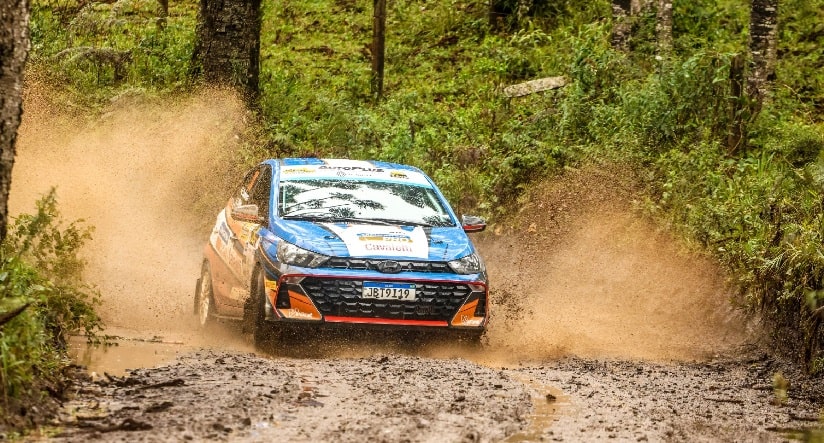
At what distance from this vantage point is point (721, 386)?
30.1 feet

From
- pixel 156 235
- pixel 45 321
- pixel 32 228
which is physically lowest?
pixel 156 235

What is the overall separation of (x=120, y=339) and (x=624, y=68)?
1013 centimetres

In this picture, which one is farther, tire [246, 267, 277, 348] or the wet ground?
tire [246, 267, 277, 348]

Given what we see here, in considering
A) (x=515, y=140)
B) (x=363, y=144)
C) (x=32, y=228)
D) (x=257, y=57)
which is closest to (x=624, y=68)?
(x=515, y=140)

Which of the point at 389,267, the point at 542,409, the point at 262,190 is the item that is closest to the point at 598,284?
the point at 262,190

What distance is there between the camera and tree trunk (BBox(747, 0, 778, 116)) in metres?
17.9

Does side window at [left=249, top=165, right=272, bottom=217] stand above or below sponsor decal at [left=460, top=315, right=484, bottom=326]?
above

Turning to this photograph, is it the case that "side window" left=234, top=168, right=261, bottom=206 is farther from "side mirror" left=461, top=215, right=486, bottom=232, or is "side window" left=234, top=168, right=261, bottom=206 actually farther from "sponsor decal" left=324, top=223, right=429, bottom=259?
"side mirror" left=461, top=215, right=486, bottom=232

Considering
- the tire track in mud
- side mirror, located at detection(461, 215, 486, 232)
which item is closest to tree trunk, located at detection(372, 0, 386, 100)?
side mirror, located at detection(461, 215, 486, 232)

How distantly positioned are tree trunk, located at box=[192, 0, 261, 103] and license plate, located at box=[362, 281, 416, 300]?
10007 mm

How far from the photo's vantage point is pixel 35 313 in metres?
7.35

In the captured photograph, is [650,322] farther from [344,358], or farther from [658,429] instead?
[658,429]

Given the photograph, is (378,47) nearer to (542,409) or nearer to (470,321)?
(470,321)

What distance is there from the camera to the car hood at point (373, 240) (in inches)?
398
